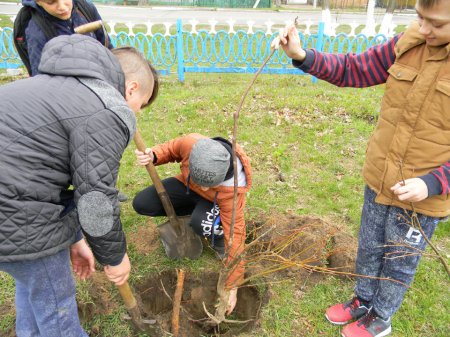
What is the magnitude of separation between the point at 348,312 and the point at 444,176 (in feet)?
3.84

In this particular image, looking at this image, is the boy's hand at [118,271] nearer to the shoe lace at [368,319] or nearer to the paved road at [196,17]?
the shoe lace at [368,319]

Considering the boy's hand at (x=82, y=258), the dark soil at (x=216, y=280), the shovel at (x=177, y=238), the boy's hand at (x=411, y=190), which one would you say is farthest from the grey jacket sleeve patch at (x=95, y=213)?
the shovel at (x=177, y=238)

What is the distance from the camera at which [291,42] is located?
190 cm

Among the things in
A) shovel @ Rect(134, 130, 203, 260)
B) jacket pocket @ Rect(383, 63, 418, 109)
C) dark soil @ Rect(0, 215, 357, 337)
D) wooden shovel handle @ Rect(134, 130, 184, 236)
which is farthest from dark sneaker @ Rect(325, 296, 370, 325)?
jacket pocket @ Rect(383, 63, 418, 109)

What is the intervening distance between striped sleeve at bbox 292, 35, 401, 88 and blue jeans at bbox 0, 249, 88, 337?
1.56 metres

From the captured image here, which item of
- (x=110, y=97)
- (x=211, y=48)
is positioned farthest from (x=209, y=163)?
(x=211, y=48)

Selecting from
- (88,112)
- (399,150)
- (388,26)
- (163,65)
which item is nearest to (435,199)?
(399,150)

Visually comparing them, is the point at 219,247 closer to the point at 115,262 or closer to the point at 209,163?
the point at 209,163

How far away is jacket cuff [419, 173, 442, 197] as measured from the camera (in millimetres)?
1602

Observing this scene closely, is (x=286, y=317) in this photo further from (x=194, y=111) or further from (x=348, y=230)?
(x=194, y=111)

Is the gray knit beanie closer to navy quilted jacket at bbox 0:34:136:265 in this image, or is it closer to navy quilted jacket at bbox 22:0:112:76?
navy quilted jacket at bbox 0:34:136:265

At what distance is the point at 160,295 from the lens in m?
2.65

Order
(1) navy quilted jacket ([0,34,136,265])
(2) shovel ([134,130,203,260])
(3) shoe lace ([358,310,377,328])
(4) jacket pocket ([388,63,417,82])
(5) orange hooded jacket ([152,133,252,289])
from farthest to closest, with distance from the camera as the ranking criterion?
(2) shovel ([134,130,203,260]) → (3) shoe lace ([358,310,377,328]) → (5) orange hooded jacket ([152,133,252,289]) → (4) jacket pocket ([388,63,417,82]) → (1) navy quilted jacket ([0,34,136,265])

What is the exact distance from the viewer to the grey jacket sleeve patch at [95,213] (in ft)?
4.59
